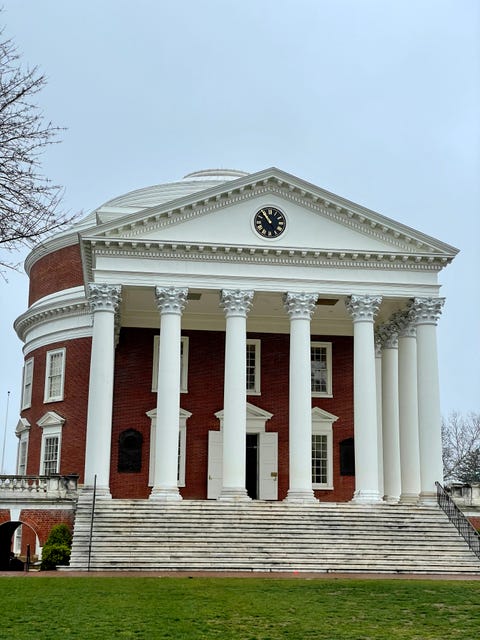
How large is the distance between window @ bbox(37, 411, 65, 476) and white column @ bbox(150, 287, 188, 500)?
11369 millimetres

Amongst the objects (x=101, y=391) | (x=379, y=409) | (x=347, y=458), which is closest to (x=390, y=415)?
(x=379, y=409)

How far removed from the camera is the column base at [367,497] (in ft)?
107

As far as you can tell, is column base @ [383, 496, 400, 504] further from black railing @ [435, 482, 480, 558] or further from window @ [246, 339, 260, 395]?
window @ [246, 339, 260, 395]

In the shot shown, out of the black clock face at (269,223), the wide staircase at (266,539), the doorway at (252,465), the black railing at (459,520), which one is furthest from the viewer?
the doorway at (252,465)

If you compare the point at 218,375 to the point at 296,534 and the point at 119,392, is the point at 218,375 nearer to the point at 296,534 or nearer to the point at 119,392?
the point at 119,392

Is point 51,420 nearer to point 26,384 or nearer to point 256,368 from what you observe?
point 26,384

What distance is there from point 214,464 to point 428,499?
10.5m

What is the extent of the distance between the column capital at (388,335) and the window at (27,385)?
1925cm

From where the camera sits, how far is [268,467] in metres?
39.8

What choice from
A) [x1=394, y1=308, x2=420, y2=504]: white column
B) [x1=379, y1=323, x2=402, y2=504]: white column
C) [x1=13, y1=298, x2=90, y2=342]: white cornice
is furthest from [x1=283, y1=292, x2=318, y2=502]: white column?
[x1=13, y1=298, x2=90, y2=342]: white cornice

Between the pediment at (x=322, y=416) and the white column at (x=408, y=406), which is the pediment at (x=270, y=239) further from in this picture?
the pediment at (x=322, y=416)

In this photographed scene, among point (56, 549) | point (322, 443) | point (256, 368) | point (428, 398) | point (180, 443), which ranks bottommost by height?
point (56, 549)

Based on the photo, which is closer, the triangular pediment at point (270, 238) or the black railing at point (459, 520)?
the black railing at point (459, 520)

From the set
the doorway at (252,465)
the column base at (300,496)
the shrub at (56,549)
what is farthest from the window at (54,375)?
the shrub at (56,549)
